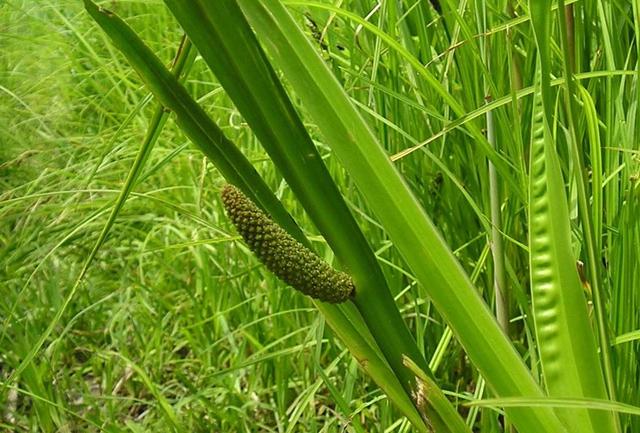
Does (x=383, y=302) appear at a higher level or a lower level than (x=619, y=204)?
higher

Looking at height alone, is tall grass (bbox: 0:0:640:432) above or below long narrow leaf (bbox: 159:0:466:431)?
below

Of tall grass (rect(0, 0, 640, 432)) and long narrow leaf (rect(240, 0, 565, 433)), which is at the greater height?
long narrow leaf (rect(240, 0, 565, 433))

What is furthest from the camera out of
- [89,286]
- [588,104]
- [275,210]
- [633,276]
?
[89,286]

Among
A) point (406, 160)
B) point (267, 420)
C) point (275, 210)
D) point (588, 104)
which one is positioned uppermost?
point (275, 210)

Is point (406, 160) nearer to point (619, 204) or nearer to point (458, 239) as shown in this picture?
point (458, 239)

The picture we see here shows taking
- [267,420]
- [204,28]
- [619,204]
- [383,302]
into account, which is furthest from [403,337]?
[267,420]

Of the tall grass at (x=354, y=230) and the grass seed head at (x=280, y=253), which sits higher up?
the grass seed head at (x=280, y=253)

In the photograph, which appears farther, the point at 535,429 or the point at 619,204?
the point at 619,204

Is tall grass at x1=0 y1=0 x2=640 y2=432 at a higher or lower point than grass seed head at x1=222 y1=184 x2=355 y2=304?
lower
